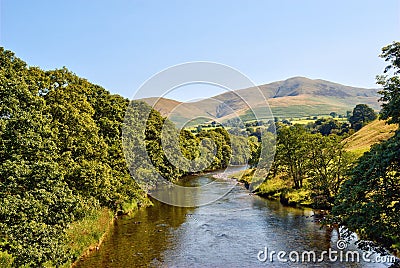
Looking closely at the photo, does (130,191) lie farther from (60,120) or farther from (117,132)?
(60,120)

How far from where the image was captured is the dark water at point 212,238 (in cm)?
2716

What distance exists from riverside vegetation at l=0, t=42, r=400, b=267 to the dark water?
222cm

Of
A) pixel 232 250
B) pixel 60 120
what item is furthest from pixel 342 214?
pixel 60 120

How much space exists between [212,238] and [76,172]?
13.2 meters

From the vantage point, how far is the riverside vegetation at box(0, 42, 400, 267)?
1855 centimetres

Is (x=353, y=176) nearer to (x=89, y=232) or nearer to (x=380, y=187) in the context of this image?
(x=380, y=187)

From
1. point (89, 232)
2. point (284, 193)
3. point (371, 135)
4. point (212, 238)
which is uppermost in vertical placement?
point (371, 135)

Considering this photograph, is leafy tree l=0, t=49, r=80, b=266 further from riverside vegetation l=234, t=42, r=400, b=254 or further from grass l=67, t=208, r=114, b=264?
riverside vegetation l=234, t=42, r=400, b=254

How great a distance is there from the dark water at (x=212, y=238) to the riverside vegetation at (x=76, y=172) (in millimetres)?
2218

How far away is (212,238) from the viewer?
3362 cm

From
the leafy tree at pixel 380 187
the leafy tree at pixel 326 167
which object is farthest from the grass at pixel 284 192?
the leafy tree at pixel 380 187

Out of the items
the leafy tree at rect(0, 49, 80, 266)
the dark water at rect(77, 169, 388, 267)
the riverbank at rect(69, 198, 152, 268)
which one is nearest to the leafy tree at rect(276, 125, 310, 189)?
the dark water at rect(77, 169, 388, 267)

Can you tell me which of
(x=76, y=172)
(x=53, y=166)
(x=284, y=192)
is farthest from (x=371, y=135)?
(x=53, y=166)

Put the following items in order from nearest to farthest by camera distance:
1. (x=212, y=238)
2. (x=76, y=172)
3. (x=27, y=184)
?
(x=27, y=184)
(x=76, y=172)
(x=212, y=238)
